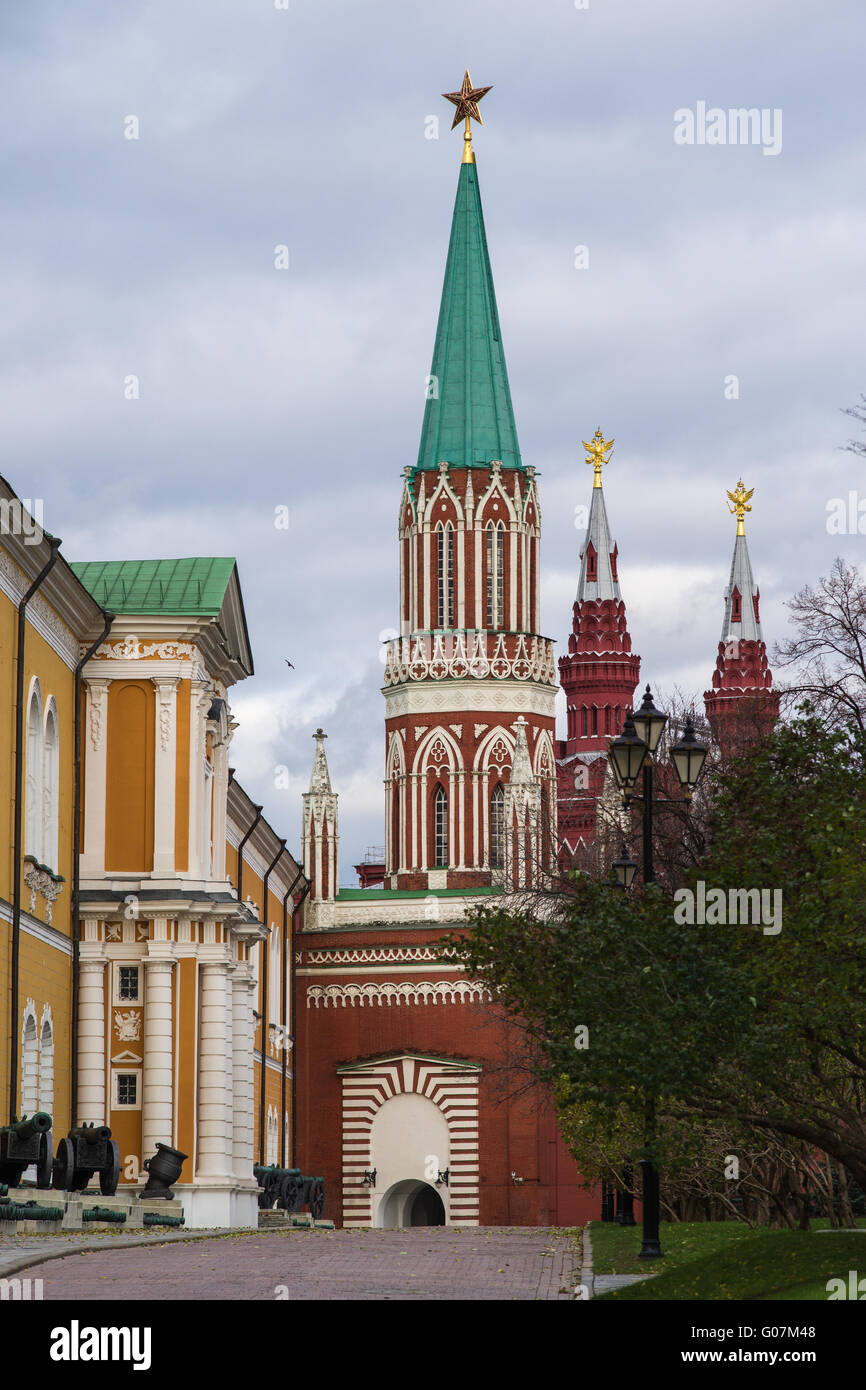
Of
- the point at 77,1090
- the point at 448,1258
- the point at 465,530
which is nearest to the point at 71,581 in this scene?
the point at 77,1090

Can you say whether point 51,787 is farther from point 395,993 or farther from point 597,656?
point 597,656

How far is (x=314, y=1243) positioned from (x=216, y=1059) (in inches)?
572

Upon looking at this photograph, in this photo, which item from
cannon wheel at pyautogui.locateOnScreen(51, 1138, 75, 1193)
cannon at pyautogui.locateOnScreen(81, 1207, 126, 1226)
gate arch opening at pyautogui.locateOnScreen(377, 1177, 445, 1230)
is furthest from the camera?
gate arch opening at pyautogui.locateOnScreen(377, 1177, 445, 1230)

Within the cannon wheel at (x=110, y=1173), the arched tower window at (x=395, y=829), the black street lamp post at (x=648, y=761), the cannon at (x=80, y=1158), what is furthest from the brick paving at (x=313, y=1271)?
the arched tower window at (x=395, y=829)

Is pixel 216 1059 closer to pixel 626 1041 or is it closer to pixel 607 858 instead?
pixel 607 858

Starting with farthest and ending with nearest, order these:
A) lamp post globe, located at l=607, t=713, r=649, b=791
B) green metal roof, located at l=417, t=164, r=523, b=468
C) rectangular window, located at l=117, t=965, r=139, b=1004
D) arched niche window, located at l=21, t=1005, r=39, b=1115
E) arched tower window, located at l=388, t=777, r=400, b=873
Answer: green metal roof, located at l=417, t=164, r=523, b=468 → arched tower window, located at l=388, t=777, r=400, b=873 → rectangular window, located at l=117, t=965, r=139, b=1004 → arched niche window, located at l=21, t=1005, r=39, b=1115 → lamp post globe, located at l=607, t=713, r=649, b=791

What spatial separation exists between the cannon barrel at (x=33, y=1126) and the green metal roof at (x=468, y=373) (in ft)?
165

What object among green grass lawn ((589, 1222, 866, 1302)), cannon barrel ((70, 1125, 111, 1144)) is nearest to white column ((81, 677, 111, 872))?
cannon barrel ((70, 1125, 111, 1144))

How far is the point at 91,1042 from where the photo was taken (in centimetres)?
4141

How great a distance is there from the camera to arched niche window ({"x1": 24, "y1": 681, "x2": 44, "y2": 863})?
1464 inches

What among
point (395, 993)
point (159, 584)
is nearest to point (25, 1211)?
point (159, 584)

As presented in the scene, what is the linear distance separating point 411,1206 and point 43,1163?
1568 inches

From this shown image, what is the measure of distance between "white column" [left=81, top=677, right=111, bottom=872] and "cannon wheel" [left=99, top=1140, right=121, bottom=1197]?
23.3ft

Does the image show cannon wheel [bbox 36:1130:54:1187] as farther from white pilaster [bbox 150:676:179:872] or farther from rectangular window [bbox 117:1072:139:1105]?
white pilaster [bbox 150:676:179:872]
